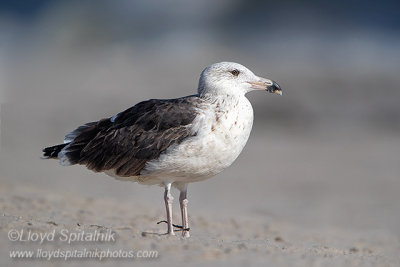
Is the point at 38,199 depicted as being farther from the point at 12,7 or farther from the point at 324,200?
the point at 12,7

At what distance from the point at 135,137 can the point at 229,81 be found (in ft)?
4.36

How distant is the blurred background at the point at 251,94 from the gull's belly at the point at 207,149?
164 inches

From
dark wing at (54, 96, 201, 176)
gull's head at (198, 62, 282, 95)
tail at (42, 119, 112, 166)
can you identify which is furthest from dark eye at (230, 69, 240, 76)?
tail at (42, 119, 112, 166)

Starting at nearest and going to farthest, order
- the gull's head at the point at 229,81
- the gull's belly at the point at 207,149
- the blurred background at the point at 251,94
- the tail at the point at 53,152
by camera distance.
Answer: the gull's belly at the point at 207,149 → the gull's head at the point at 229,81 → the tail at the point at 53,152 → the blurred background at the point at 251,94

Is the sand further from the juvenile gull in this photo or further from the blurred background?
the juvenile gull

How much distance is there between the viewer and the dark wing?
24.5ft

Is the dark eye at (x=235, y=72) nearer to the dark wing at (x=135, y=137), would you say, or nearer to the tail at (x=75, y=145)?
the dark wing at (x=135, y=137)

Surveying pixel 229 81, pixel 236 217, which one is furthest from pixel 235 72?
pixel 236 217

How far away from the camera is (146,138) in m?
7.63

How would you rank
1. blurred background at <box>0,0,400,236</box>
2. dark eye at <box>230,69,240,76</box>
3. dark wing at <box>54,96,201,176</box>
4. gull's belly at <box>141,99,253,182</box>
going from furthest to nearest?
blurred background at <box>0,0,400,236</box>
dark eye at <box>230,69,240,76</box>
dark wing at <box>54,96,201,176</box>
gull's belly at <box>141,99,253,182</box>

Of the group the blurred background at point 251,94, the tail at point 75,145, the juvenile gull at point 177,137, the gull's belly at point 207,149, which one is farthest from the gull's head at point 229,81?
the blurred background at point 251,94

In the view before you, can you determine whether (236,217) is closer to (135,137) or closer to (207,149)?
(135,137)

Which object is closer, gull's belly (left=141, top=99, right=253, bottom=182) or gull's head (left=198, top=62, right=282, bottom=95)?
gull's belly (left=141, top=99, right=253, bottom=182)

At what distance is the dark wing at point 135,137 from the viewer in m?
7.47
